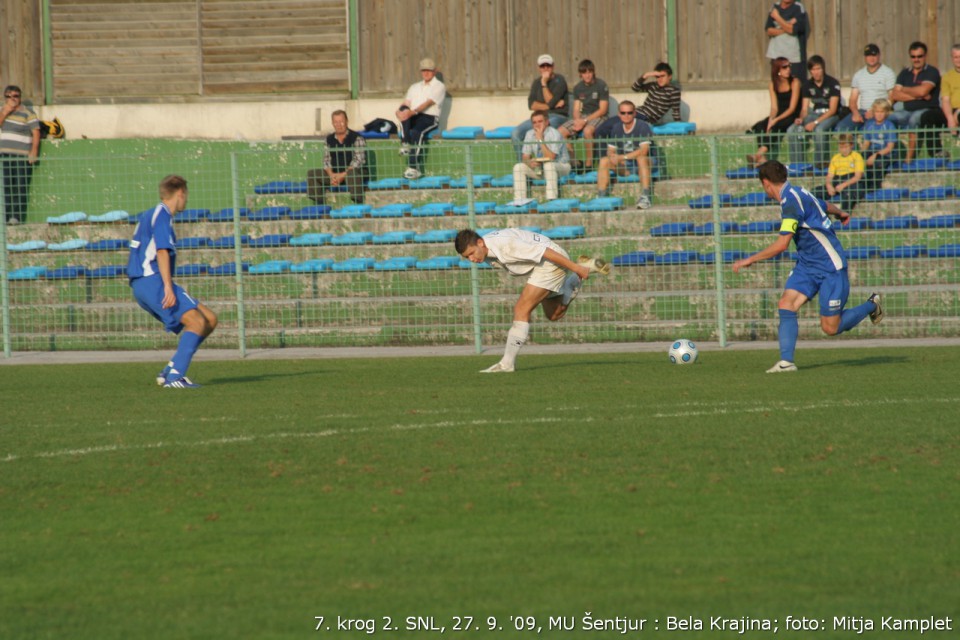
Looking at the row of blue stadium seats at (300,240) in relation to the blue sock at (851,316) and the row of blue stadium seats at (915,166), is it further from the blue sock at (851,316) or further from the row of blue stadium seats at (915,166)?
the blue sock at (851,316)

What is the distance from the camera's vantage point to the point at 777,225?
1711cm

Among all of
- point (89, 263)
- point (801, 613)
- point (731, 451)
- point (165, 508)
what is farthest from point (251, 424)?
point (89, 263)

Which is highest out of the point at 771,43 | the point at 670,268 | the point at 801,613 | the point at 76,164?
the point at 771,43

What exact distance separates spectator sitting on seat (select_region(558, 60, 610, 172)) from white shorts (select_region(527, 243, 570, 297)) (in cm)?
728

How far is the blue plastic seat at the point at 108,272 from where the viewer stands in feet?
60.4

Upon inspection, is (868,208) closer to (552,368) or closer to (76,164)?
(552,368)

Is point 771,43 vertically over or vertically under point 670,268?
over

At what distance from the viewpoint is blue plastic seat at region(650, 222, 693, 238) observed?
57.4ft

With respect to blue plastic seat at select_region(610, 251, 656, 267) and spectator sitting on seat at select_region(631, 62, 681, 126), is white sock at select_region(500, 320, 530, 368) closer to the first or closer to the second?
blue plastic seat at select_region(610, 251, 656, 267)

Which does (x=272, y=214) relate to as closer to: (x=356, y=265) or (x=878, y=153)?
(x=356, y=265)

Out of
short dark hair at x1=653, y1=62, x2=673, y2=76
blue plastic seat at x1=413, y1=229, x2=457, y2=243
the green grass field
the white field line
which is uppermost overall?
short dark hair at x1=653, y1=62, x2=673, y2=76

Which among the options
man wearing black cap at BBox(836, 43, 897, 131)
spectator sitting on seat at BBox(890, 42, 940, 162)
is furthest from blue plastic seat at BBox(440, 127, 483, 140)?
spectator sitting on seat at BBox(890, 42, 940, 162)

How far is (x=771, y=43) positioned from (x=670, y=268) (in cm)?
655

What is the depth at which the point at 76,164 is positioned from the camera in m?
20.5
